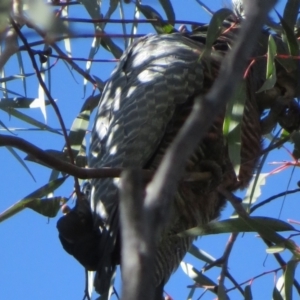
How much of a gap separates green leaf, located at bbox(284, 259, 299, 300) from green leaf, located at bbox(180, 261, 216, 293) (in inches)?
12.4

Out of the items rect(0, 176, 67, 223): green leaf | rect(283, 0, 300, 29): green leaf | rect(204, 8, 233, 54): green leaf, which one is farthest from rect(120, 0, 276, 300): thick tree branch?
rect(283, 0, 300, 29): green leaf

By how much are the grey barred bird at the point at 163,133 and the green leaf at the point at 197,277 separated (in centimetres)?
9

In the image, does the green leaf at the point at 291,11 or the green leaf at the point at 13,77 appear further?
the green leaf at the point at 13,77

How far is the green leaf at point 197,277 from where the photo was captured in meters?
2.14

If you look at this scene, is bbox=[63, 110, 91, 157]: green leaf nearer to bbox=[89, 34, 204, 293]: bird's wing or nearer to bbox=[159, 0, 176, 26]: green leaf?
bbox=[89, 34, 204, 293]: bird's wing

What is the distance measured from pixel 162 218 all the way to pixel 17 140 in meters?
0.71

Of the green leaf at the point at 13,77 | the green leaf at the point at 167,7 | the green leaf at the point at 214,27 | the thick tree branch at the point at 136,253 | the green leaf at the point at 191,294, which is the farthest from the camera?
the green leaf at the point at 191,294

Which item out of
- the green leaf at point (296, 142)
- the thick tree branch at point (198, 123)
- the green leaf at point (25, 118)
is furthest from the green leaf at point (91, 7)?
the thick tree branch at point (198, 123)

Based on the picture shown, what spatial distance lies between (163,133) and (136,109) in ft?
0.34

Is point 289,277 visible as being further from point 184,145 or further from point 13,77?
point 184,145

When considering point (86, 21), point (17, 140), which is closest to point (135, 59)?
point (86, 21)

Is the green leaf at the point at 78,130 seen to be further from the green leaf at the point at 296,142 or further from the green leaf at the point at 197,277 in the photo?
the green leaf at the point at 296,142

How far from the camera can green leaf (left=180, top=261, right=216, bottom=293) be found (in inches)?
84.1

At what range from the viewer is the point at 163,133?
6.54 ft
